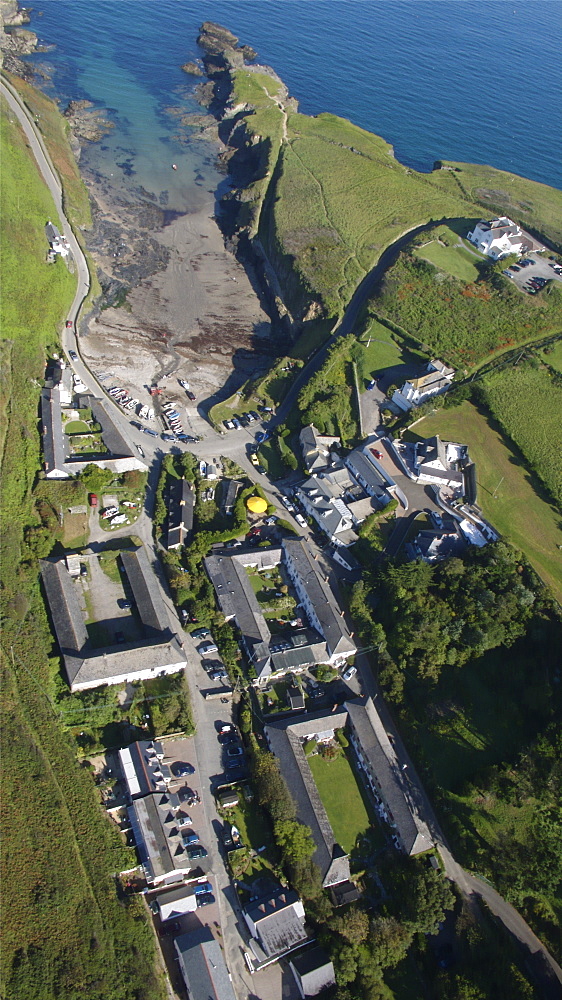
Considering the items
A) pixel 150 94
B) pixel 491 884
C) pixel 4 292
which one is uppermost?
pixel 150 94

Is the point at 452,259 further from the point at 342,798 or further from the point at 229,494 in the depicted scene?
the point at 342,798

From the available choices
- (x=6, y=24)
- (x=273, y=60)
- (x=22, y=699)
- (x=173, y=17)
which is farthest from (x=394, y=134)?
(x=22, y=699)

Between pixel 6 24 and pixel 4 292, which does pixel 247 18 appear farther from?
pixel 4 292

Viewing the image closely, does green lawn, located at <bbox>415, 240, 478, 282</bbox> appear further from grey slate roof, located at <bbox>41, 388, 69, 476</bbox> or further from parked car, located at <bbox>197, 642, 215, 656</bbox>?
parked car, located at <bbox>197, 642, 215, 656</bbox>

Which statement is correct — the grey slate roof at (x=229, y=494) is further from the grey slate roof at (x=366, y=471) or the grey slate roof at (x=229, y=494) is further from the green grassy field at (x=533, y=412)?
the green grassy field at (x=533, y=412)

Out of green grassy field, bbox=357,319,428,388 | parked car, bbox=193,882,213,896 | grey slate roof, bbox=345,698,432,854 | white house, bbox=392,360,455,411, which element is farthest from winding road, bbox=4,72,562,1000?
white house, bbox=392,360,455,411

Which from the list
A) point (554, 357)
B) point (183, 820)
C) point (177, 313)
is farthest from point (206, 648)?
point (554, 357)
